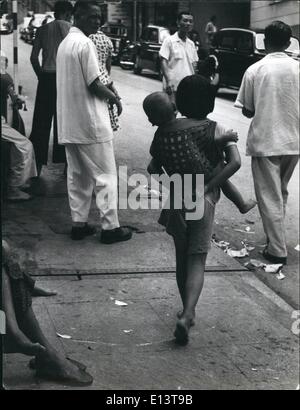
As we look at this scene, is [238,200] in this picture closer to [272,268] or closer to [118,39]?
[272,268]

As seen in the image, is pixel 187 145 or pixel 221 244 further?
pixel 221 244

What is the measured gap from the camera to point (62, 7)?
7242mm

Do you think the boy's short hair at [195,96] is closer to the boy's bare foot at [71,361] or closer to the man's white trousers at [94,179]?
the boy's bare foot at [71,361]

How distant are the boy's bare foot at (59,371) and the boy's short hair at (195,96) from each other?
4.49 ft

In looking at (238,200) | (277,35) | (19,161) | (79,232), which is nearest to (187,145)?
(238,200)

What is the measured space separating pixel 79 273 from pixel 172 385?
1728 mm

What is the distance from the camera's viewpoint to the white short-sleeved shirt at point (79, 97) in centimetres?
571

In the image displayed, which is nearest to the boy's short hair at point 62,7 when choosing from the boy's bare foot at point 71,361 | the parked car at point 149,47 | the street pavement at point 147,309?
the street pavement at point 147,309

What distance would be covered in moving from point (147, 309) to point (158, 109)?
4.54 ft

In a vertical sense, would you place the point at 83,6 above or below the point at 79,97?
above

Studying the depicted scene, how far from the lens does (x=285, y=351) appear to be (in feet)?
14.8

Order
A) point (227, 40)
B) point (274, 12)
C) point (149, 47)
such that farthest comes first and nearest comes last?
1. point (274, 12)
2. point (227, 40)
3. point (149, 47)

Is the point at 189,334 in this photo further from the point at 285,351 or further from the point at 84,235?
the point at 84,235
